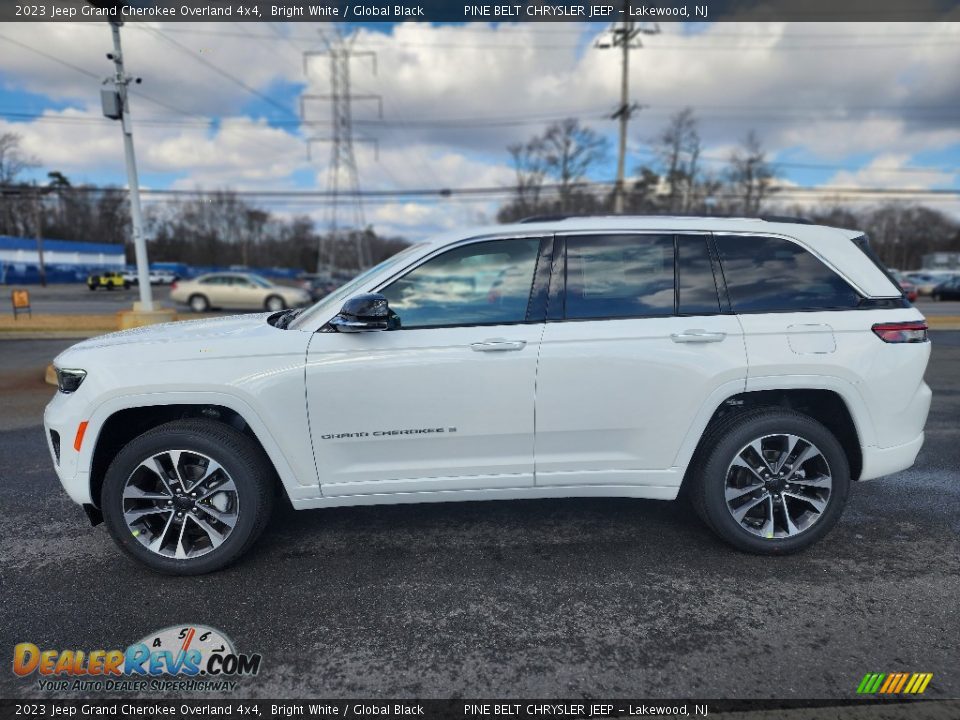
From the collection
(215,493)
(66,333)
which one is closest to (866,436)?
(215,493)

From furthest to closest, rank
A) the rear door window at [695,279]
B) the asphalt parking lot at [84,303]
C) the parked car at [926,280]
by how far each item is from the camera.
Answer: the parked car at [926,280] → the asphalt parking lot at [84,303] → the rear door window at [695,279]

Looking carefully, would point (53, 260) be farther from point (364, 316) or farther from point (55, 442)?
point (364, 316)

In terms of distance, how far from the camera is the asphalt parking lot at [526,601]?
2242 millimetres

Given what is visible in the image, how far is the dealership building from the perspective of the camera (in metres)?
54.1

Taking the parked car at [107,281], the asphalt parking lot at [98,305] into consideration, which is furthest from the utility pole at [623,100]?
the parked car at [107,281]

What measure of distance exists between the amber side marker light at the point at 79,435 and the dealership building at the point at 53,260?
64.9 meters

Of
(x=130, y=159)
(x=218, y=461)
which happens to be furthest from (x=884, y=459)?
(x=130, y=159)

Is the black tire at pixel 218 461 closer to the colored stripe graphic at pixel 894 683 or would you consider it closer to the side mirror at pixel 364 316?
the side mirror at pixel 364 316

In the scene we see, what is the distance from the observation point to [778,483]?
10.1 ft

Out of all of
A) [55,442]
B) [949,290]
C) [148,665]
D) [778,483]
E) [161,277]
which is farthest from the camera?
[161,277]

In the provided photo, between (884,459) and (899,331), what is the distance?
727 millimetres

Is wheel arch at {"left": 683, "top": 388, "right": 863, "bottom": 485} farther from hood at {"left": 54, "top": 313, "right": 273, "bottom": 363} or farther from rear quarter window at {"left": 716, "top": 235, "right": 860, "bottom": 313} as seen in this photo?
hood at {"left": 54, "top": 313, "right": 273, "bottom": 363}

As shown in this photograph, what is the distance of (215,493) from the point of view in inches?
115

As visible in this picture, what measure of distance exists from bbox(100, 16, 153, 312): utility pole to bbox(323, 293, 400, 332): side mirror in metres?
9.23
